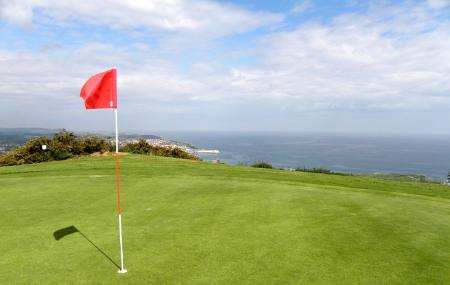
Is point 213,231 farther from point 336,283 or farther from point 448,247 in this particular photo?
point 448,247

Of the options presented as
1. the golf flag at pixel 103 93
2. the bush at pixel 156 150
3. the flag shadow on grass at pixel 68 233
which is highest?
the golf flag at pixel 103 93

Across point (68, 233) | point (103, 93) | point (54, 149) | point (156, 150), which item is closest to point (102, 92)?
point (103, 93)

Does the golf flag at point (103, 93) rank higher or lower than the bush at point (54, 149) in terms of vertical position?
higher

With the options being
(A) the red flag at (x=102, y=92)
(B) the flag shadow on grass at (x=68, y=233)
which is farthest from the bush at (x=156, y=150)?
(A) the red flag at (x=102, y=92)

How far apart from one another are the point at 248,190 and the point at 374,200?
394 centimetres

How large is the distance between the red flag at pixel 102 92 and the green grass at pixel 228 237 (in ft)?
8.78

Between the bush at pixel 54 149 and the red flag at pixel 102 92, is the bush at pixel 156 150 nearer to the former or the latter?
the bush at pixel 54 149

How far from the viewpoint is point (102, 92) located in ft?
21.2

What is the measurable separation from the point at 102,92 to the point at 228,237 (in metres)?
3.67

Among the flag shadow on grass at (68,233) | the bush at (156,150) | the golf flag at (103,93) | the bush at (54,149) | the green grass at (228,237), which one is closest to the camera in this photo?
the green grass at (228,237)

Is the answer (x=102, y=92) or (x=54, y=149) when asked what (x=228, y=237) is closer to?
(x=102, y=92)

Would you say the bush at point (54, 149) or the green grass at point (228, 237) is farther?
the bush at point (54, 149)

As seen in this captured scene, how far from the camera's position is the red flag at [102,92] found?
6.43m

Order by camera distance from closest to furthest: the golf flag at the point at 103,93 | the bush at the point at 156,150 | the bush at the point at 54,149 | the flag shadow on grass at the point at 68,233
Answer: the golf flag at the point at 103,93 → the flag shadow on grass at the point at 68,233 → the bush at the point at 54,149 → the bush at the point at 156,150
